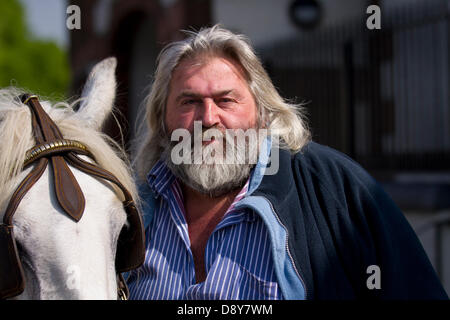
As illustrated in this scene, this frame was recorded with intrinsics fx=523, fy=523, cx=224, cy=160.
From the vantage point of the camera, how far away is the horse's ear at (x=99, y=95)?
1.92 m

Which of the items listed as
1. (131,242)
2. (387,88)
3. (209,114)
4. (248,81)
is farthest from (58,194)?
(387,88)

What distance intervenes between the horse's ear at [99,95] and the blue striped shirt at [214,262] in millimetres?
465

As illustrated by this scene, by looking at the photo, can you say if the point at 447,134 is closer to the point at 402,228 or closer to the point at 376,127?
the point at 376,127

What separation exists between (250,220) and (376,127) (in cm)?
434

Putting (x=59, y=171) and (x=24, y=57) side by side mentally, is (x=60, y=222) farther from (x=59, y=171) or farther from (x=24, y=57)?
(x=24, y=57)

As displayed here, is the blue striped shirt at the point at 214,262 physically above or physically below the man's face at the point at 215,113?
below

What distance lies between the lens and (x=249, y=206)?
1827 millimetres

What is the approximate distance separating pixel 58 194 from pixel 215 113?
80 centimetres

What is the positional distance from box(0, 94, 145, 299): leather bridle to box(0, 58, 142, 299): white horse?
0.02 metres

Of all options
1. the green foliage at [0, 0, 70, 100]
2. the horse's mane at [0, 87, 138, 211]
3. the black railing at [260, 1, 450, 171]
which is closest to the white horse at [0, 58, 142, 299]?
the horse's mane at [0, 87, 138, 211]

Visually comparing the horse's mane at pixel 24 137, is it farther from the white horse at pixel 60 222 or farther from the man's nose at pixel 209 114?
the man's nose at pixel 209 114

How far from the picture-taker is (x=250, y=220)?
1879 mm

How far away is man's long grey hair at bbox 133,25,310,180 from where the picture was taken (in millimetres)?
2133

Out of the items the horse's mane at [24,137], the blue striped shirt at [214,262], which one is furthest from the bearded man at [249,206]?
the horse's mane at [24,137]
